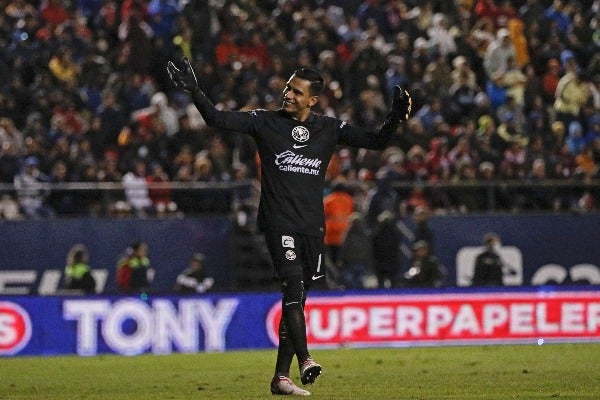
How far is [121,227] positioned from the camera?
22.7 meters

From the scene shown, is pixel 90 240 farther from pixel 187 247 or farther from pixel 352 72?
pixel 352 72

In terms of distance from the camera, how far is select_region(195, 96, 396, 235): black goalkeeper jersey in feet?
35.7

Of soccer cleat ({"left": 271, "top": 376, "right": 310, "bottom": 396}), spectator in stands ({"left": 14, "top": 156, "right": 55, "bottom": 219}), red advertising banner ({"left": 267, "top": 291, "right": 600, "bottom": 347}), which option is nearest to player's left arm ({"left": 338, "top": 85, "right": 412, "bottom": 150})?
soccer cleat ({"left": 271, "top": 376, "right": 310, "bottom": 396})

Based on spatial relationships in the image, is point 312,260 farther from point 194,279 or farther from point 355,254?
point 355,254

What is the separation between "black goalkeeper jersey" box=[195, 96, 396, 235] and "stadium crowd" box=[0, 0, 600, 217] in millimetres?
11162

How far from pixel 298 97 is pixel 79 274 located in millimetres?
11083

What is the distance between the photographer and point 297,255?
10.8m

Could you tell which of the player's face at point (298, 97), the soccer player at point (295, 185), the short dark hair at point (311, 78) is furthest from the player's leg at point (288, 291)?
the short dark hair at point (311, 78)

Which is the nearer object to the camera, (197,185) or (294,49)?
(197,185)

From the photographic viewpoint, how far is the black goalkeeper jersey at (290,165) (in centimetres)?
1087

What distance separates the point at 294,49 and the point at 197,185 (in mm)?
3622

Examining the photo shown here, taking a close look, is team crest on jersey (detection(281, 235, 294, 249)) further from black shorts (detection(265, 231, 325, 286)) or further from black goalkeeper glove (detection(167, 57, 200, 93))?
black goalkeeper glove (detection(167, 57, 200, 93))

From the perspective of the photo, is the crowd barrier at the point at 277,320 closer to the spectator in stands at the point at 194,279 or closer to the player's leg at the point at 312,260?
the spectator in stands at the point at 194,279

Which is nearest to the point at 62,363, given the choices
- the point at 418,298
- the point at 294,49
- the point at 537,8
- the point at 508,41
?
the point at 418,298
